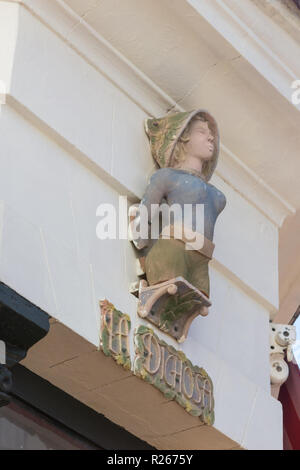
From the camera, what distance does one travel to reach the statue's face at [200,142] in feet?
21.6

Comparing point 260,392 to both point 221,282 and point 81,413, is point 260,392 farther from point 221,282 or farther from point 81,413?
point 81,413

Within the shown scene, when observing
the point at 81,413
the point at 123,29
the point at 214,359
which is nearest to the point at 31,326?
the point at 81,413

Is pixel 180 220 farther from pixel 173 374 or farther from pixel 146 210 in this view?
pixel 173 374

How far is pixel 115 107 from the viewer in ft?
21.5

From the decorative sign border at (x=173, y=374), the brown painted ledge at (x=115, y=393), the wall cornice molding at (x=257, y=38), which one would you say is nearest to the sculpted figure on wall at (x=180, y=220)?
the decorative sign border at (x=173, y=374)

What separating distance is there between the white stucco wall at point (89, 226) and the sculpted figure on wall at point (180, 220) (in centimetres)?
10

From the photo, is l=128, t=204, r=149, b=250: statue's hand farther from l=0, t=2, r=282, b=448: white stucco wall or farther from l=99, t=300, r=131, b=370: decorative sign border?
l=99, t=300, r=131, b=370: decorative sign border

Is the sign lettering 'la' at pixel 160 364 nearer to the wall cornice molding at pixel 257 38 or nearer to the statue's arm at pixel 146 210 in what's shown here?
the statue's arm at pixel 146 210

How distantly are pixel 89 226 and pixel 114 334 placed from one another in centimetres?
49

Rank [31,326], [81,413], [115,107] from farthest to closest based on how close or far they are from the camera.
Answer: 1. [115,107]
2. [81,413]
3. [31,326]

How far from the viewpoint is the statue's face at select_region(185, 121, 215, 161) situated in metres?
6.57

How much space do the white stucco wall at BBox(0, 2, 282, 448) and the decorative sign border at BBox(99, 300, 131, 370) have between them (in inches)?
1.5
